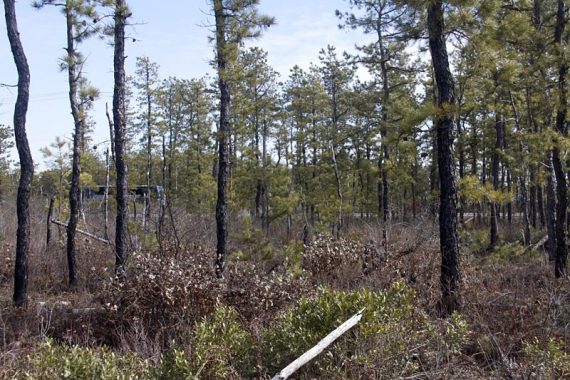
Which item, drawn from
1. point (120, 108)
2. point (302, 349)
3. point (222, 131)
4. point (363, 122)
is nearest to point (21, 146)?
point (120, 108)

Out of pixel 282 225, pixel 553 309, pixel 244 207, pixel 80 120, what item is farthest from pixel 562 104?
pixel 282 225

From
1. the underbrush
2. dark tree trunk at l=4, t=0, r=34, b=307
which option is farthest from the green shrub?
dark tree trunk at l=4, t=0, r=34, b=307

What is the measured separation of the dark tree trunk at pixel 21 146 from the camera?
946 centimetres

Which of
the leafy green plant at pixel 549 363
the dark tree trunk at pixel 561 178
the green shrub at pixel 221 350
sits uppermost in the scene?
the dark tree trunk at pixel 561 178

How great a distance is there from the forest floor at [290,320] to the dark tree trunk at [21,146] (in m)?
0.59

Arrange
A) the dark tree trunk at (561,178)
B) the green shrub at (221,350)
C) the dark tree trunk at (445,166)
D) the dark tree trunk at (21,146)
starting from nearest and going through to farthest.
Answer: the green shrub at (221,350), the dark tree trunk at (445,166), the dark tree trunk at (21,146), the dark tree trunk at (561,178)

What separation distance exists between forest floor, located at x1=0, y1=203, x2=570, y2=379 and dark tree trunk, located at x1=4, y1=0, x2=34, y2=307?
0.59 metres

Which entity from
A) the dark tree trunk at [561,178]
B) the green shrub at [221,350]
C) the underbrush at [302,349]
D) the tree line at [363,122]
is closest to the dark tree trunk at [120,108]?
the tree line at [363,122]

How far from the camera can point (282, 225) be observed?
93.0 ft

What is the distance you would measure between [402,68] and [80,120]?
42.8 feet

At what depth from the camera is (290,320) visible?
610 cm

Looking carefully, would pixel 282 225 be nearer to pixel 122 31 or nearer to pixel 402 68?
pixel 402 68

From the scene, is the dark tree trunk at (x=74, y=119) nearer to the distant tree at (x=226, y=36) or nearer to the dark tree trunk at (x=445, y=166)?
the distant tree at (x=226, y=36)

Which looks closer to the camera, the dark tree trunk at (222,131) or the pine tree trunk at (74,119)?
the dark tree trunk at (222,131)
